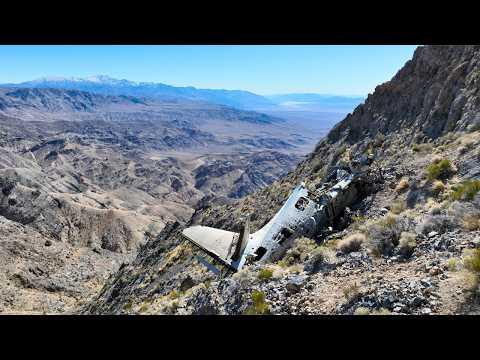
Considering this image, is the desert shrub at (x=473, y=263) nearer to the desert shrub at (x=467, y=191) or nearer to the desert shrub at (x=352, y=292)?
the desert shrub at (x=352, y=292)

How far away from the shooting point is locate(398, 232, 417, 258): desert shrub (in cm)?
1253

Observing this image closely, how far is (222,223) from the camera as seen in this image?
42812 millimetres

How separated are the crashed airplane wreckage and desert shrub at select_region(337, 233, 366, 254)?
412 cm

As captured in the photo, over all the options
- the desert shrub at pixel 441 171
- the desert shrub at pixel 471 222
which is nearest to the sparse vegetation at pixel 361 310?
the desert shrub at pixel 471 222

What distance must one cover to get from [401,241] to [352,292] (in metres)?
2.72

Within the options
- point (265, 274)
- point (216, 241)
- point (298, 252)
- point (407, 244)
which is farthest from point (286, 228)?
point (407, 244)

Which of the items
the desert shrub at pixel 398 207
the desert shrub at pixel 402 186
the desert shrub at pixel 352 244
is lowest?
the desert shrub at pixel 352 244

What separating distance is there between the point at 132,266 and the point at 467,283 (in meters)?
39.7

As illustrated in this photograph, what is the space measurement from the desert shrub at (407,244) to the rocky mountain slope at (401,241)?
3 cm

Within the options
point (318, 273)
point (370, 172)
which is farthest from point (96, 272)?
point (318, 273)

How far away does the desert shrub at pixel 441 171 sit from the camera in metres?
16.9

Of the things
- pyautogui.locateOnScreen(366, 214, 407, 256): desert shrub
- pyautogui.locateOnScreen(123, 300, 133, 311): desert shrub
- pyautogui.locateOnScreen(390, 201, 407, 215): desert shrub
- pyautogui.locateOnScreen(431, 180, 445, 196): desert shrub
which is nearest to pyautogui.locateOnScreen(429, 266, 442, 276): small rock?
pyautogui.locateOnScreen(366, 214, 407, 256): desert shrub

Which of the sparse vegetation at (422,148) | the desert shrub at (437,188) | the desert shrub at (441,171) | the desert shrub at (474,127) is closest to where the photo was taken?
the desert shrub at (437,188)
